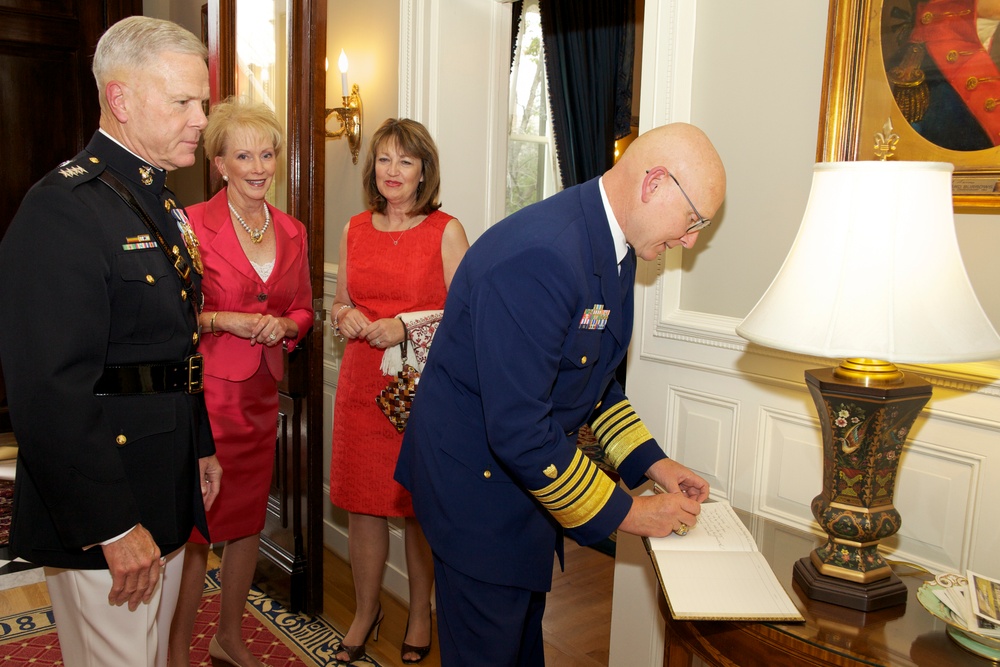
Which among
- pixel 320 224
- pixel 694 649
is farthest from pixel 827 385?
Result: pixel 320 224

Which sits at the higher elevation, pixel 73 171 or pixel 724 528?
pixel 73 171

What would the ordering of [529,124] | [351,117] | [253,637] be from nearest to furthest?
[253,637]
[351,117]
[529,124]

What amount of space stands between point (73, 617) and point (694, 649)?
118 centimetres

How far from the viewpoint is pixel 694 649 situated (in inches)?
61.0

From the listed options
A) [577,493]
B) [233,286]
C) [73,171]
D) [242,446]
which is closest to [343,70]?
[233,286]

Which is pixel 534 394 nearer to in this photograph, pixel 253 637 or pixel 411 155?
pixel 411 155

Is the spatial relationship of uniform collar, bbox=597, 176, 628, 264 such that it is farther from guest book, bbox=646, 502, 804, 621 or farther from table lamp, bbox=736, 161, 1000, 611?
guest book, bbox=646, 502, 804, 621

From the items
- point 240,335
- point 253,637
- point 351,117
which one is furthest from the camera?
point 351,117

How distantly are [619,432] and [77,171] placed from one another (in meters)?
1.24

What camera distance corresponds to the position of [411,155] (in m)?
2.76

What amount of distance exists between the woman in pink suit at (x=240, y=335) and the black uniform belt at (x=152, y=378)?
0.83 m

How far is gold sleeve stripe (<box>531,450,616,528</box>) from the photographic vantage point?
1521 mm

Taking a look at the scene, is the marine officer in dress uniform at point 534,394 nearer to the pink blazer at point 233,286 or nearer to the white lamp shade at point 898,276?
the white lamp shade at point 898,276

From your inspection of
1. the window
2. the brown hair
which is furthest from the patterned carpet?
the window
